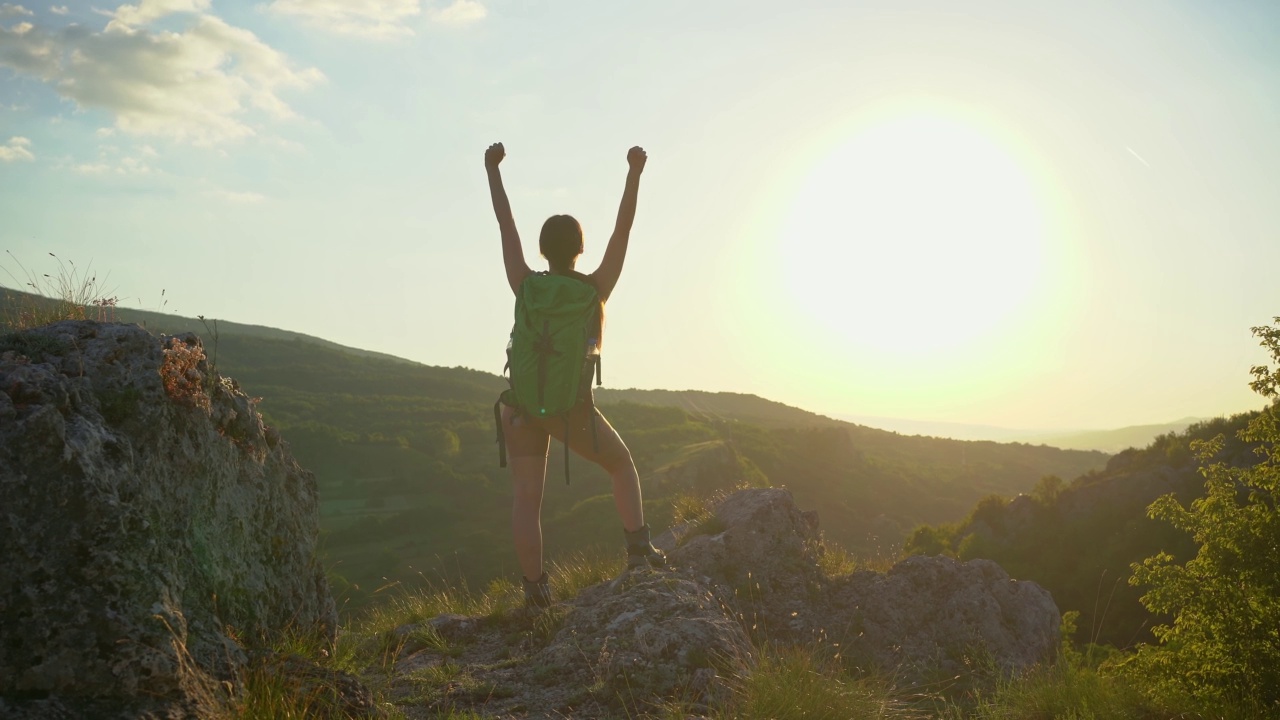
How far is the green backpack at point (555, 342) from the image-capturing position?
16.2 ft

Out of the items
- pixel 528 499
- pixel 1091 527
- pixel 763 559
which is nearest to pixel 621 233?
pixel 528 499

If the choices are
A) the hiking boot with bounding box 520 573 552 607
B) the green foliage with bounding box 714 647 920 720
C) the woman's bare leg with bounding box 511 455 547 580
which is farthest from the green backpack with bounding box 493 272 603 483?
the green foliage with bounding box 714 647 920 720

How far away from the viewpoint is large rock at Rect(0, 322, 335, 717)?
2684 millimetres

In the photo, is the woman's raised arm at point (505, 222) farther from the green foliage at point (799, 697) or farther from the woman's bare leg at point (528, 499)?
the green foliage at point (799, 697)

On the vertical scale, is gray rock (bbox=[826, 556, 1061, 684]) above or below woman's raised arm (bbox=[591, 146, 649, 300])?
below

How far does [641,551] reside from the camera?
5602mm

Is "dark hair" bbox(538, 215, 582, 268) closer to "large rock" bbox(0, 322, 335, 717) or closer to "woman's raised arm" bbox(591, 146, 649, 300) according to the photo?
"woman's raised arm" bbox(591, 146, 649, 300)

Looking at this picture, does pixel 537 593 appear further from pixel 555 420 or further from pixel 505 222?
pixel 505 222

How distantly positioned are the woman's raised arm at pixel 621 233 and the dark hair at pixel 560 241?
0.20m

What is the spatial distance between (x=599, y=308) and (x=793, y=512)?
2.70 meters

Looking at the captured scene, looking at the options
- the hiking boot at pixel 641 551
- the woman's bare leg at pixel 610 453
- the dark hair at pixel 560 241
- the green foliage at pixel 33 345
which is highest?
the dark hair at pixel 560 241

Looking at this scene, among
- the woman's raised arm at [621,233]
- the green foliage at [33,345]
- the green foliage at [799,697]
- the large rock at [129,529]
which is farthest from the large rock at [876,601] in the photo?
the green foliage at [33,345]

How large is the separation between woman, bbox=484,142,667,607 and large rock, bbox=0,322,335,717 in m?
1.40

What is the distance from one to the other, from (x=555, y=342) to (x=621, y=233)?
0.82m
